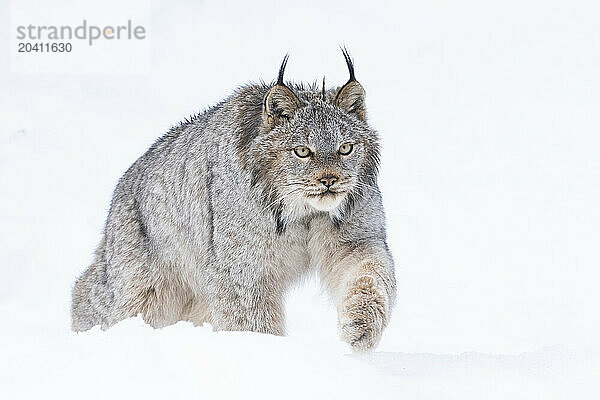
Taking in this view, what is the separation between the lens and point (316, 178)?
5188mm

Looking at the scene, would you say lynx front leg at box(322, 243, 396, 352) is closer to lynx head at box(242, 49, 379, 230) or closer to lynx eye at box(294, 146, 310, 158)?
lynx head at box(242, 49, 379, 230)

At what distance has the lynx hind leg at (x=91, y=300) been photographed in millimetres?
6418

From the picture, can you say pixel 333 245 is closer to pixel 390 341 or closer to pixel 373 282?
pixel 373 282

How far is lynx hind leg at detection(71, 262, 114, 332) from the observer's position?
6.42 meters

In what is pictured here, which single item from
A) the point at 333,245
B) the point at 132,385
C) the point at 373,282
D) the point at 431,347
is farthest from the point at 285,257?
the point at 431,347

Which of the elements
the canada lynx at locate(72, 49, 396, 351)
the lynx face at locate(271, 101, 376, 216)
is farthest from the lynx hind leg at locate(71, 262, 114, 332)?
the lynx face at locate(271, 101, 376, 216)

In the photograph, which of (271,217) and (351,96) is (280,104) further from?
(271,217)

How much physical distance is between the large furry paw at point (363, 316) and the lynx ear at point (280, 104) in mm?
1027

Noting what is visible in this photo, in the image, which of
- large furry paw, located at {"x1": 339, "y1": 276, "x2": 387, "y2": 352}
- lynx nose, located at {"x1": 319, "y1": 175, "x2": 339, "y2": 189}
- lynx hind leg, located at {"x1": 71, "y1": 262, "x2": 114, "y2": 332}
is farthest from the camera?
lynx hind leg, located at {"x1": 71, "y1": 262, "x2": 114, "y2": 332}

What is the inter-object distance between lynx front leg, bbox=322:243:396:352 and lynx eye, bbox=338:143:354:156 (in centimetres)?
56

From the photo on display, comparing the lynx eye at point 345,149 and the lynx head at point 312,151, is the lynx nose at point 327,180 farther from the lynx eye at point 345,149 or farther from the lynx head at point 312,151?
the lynx eye at point 345,149

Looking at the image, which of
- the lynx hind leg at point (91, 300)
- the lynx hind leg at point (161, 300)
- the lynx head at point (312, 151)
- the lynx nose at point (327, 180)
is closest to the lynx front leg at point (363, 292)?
the lynx head at point (312, 151)

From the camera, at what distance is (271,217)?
5.46 meters

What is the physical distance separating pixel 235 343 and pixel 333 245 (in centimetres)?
159
